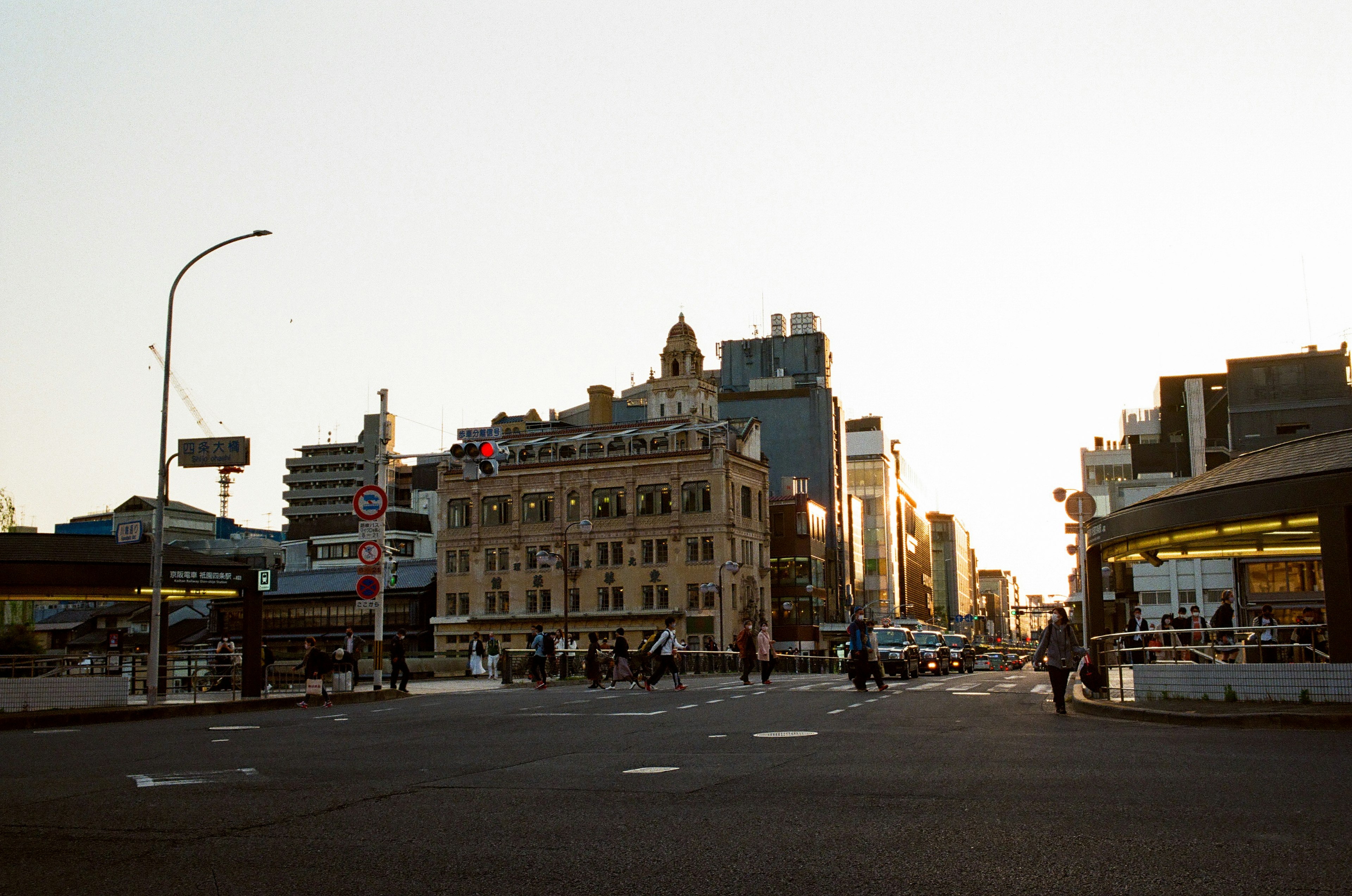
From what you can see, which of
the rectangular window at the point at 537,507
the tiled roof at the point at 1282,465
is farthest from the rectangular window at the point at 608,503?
the tiled roof at the point at 1282,465

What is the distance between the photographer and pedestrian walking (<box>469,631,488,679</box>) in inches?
2125

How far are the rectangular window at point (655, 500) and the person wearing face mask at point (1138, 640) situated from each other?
59833 millimetres

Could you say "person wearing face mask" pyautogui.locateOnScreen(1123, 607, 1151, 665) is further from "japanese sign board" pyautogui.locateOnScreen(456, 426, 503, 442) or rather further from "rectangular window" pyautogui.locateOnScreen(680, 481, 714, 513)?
"rectangular window" pyautogui.locateOnScreen(680, 481, 714, 513)

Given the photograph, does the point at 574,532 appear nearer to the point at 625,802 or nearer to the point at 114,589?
the point at 114,589

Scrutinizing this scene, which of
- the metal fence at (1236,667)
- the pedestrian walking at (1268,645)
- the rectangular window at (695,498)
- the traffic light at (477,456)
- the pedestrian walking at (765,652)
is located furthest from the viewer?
the rectangular window at (695,498)

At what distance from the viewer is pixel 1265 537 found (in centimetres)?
2417

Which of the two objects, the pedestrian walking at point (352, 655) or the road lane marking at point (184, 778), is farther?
the pedestrian walking at point (352, 655)

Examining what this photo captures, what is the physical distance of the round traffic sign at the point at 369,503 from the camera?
3212 centimetres

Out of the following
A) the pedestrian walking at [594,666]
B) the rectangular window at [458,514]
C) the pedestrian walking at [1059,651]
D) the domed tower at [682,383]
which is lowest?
the pedestrian walking at [594,666]

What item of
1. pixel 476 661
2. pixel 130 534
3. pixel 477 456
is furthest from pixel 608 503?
pixel 477 456

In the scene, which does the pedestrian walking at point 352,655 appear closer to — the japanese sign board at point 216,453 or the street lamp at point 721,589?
the japanese sign board at point 216,453

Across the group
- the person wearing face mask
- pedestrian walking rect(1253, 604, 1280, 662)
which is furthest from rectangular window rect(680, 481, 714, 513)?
pedestrian walking rect(1253, 604, 1280, 662)

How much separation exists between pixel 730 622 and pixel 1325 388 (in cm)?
4099

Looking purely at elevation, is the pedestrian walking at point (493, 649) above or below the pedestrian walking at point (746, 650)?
below
